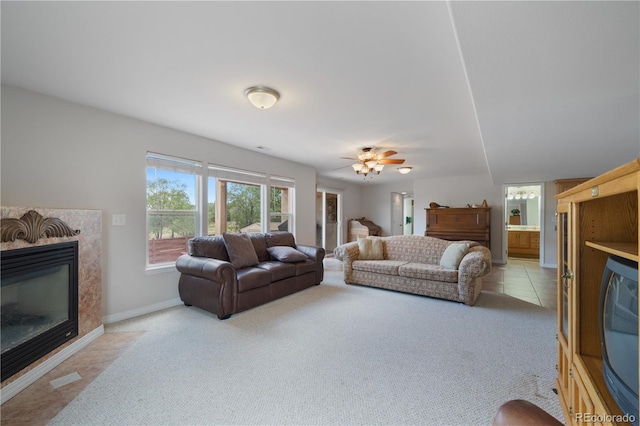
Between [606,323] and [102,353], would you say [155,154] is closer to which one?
[102,353]

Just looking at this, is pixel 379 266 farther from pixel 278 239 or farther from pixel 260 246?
pixel 260 246

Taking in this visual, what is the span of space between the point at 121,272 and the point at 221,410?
88.0 inches

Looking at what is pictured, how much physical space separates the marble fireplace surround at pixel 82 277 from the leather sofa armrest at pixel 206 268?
82 centimetres

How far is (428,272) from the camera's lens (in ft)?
12.2

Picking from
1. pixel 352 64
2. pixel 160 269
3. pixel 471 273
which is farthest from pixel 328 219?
pixel 352 64

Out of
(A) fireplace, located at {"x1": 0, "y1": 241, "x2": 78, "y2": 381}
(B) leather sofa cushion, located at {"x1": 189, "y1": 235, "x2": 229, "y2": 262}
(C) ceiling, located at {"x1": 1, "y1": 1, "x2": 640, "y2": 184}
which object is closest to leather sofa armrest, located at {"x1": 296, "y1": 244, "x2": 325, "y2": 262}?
(B) leather sofa cushion, located at {"x1": 189, "y1": 235, "x2": 229, "y2": 262}

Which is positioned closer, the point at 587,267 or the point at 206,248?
the point at 587,267

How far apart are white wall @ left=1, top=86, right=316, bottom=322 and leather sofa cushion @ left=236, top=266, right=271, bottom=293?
41.5 inches

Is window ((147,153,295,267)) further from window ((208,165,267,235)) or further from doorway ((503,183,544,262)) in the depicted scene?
doorway ((503,183,544,262))

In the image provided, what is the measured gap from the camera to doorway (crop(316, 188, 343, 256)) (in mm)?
7691

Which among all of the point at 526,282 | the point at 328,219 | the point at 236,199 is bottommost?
the point at 526,282

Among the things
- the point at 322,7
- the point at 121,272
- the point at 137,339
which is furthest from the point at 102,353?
the point at 322,7

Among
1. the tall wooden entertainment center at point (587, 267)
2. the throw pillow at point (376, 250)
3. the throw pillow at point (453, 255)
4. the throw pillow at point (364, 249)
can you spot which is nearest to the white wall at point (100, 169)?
the throw pillow at point (364, 249)

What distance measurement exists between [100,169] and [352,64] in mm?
2830
